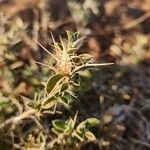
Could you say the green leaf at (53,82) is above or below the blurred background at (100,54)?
above

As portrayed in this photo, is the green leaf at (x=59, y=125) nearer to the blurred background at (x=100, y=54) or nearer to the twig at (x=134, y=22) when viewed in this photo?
the blurred background at (x=100, y=54)

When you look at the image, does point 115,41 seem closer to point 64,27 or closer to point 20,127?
point 64,27

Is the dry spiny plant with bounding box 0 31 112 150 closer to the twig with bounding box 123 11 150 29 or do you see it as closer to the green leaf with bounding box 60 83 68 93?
the green leaf with bounding box 60 83 68 93

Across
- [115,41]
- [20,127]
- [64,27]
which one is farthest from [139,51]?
[20,127]

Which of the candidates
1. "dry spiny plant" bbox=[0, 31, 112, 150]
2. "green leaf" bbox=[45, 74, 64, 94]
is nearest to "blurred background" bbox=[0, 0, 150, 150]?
"dry spiny plant" bbox=[0, 31, 112, 150]

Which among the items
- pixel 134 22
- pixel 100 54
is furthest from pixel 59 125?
pixel 134 22

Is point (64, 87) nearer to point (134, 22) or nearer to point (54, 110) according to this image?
point (54, 110)

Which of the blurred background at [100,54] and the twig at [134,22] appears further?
the twig at [134,22]

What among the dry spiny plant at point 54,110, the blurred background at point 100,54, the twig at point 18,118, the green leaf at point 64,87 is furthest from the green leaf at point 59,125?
the blurred background at point 100,54
